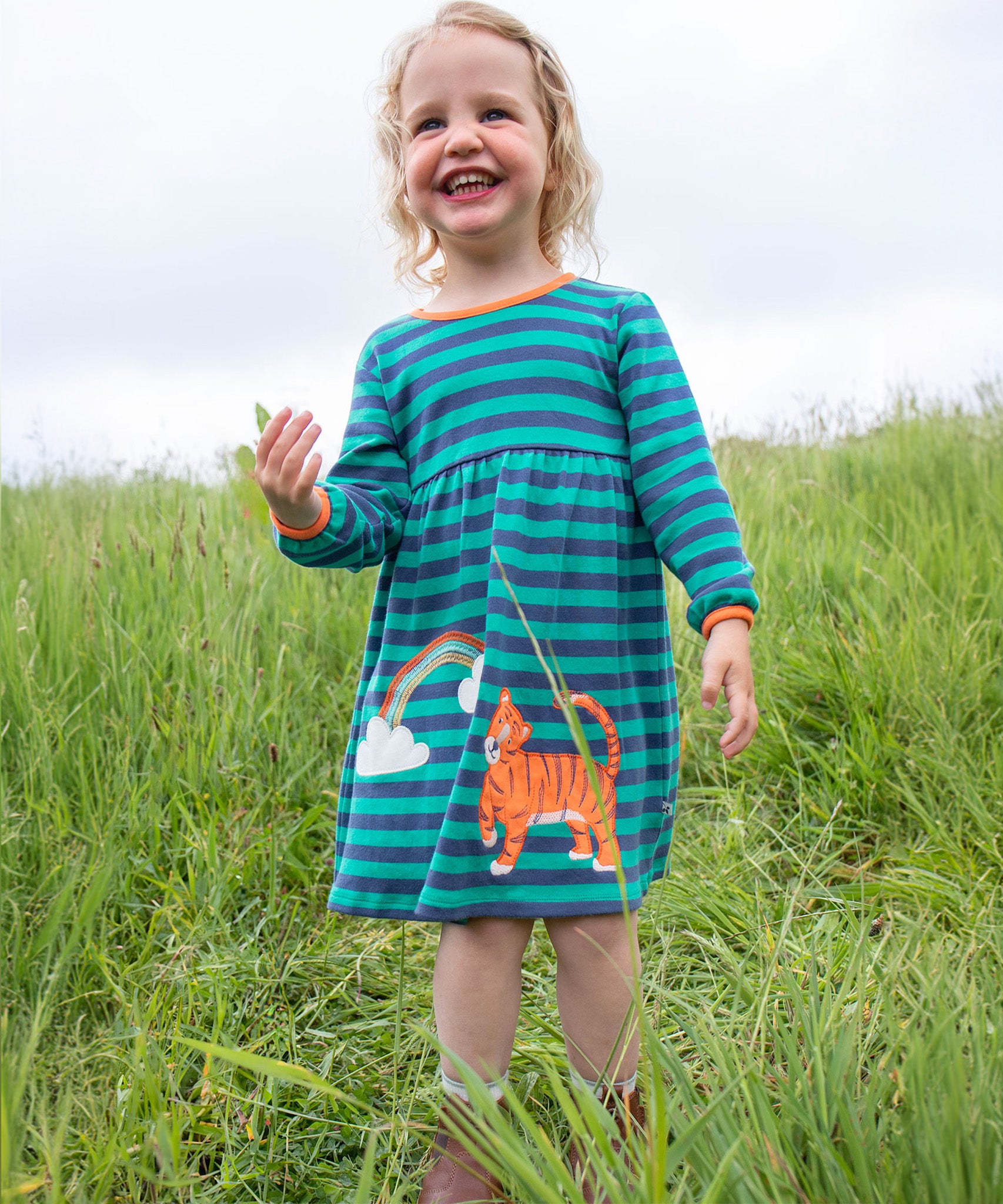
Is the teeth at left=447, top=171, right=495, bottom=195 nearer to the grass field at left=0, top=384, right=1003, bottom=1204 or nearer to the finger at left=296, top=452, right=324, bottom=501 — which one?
the finger at left=296, top=452, right=324, bottom=501

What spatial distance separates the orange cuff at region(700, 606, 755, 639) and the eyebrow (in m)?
0.91

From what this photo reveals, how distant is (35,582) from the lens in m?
2.88

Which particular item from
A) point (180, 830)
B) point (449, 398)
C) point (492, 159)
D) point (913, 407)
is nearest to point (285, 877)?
point (180, 830)

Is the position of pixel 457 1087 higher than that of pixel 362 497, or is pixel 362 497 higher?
pixel 362 497

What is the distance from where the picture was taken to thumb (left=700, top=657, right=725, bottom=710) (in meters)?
1.42

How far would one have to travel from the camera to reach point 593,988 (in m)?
1.54

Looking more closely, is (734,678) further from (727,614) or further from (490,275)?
(490,275)

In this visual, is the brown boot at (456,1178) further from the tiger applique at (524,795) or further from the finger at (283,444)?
the finger at (283,444)

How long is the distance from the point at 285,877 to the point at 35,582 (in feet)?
4.03

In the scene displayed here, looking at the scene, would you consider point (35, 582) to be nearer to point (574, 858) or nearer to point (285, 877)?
point (285, 877)

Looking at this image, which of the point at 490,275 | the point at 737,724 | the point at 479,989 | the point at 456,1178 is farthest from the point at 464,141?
the point at 456,1178

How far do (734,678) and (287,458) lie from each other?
74cm

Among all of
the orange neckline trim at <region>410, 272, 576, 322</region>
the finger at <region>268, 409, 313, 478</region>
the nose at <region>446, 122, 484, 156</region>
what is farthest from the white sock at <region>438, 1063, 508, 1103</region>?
the nose at <region>446, 122, 484, 156</region>

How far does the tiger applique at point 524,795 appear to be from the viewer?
148 centimetres
